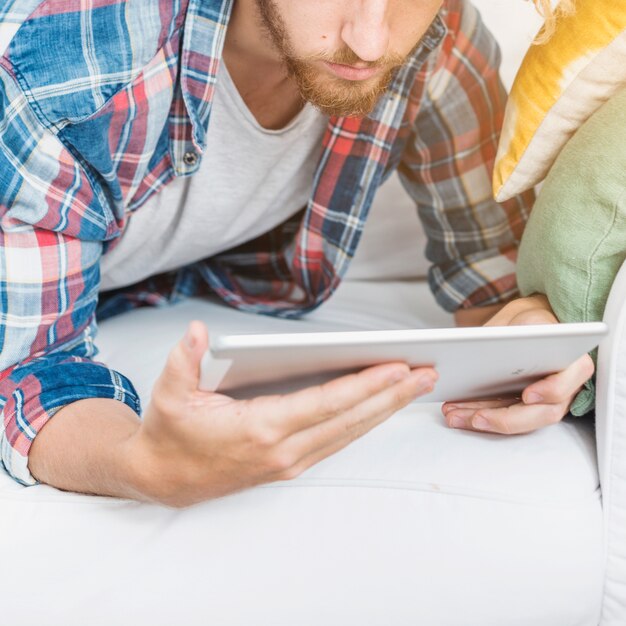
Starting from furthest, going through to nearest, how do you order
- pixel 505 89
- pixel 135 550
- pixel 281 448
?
pixel 505 89
pixel 135 550
pixel 281 448

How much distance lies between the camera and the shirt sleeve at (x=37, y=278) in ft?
2.92

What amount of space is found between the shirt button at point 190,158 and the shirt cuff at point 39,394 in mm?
290

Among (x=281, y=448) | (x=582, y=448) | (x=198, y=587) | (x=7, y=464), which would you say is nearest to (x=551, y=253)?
(x=582, y=448)

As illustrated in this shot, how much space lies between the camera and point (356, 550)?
0.78 metres

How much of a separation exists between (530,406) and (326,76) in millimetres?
440

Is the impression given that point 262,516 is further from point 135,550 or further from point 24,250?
point 24,250

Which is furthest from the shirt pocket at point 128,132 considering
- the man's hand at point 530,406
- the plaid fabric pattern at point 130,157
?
the man's hand at point 530,406

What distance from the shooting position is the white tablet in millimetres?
610

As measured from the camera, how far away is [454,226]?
4.48ft

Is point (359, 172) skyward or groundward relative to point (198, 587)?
skyward

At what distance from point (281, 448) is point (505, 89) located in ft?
2.86

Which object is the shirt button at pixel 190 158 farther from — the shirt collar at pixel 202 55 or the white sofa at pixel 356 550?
the white sofa at pixel 356 550

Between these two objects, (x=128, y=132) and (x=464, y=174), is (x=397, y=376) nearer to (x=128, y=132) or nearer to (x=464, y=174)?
(x=128, y=132)

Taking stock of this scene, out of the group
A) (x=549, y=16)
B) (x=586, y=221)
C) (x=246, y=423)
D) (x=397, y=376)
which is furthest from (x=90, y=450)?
(x=549, y=16)
